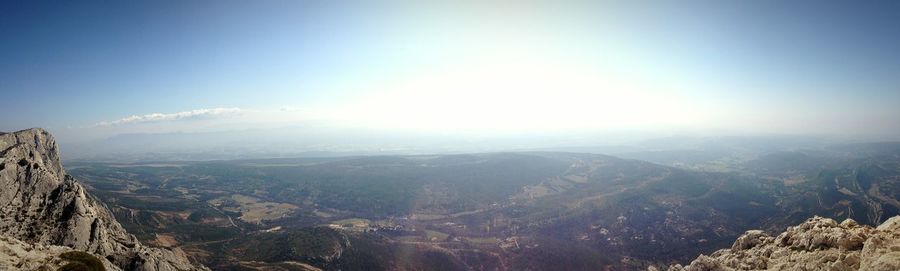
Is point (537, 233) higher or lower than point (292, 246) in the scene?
lower

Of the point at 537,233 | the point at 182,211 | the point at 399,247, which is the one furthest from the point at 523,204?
the point at 182,211

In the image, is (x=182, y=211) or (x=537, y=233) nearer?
(x=537, y=233)

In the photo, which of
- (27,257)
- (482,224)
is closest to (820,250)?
(27,257)

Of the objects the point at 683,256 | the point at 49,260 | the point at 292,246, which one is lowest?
the point at 683,256

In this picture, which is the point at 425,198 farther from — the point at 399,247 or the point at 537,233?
the point at 399,247

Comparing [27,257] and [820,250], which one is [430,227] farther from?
[820,250]

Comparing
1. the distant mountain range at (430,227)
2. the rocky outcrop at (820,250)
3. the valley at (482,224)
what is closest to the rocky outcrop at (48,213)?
the distant mountain range at (430,227)

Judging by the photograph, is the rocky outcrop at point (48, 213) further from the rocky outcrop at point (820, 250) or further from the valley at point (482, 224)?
the rocky outcrop at point (820, 250)

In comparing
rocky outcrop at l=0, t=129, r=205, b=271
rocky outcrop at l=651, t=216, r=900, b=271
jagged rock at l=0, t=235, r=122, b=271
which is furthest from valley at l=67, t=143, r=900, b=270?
rocky outcrop at l=651, t=216, r=900, b=271
